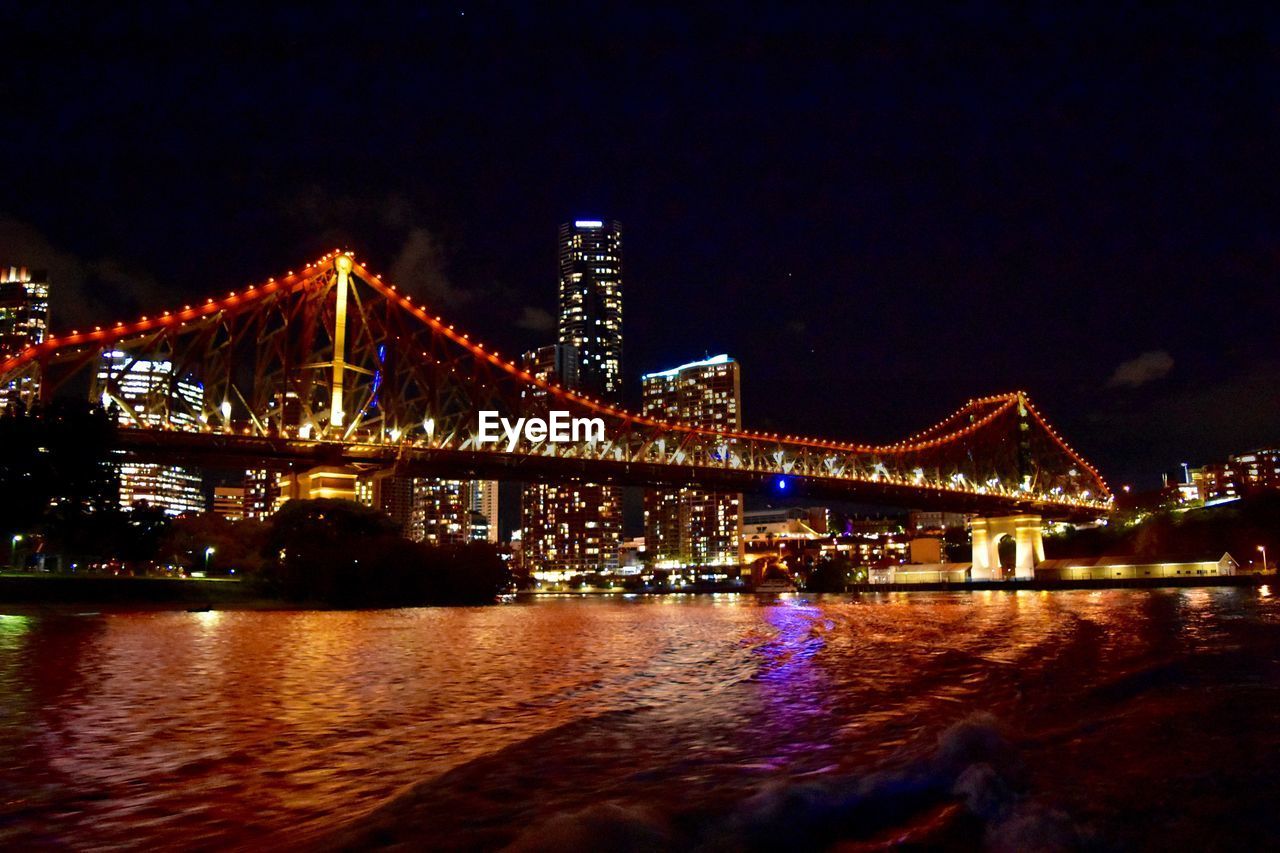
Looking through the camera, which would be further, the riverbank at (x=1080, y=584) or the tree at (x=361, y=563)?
the riverbank at (x=1080, y=584)

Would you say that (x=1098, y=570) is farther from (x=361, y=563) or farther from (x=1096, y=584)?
(x=361, y=563)

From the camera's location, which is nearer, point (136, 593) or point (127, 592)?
point (127, 592)

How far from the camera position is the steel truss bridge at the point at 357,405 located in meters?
56.2

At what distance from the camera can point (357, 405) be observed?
66312 millimetres

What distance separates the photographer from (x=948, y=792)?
5.70m

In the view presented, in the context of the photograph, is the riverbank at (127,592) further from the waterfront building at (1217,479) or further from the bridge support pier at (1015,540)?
the waterfront building at (1217,479)

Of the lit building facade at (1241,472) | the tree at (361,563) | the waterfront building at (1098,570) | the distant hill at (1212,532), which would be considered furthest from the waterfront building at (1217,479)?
the tree at (361,563)

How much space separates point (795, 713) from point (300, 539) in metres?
47.8

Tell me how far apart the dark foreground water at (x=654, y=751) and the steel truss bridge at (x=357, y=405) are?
43778 millimetres

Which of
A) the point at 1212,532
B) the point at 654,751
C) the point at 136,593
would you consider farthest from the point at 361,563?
the point at 1212,532

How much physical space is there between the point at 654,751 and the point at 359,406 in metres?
61.0

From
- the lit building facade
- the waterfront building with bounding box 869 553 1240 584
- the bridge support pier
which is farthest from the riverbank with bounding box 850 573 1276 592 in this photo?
the lit building facade

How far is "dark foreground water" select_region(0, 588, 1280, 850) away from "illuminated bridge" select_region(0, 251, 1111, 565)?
4367 cm

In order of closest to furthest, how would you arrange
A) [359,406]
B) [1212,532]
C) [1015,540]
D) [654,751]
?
[654,751] < [359,406] < [1212,532] < [1015,540]
